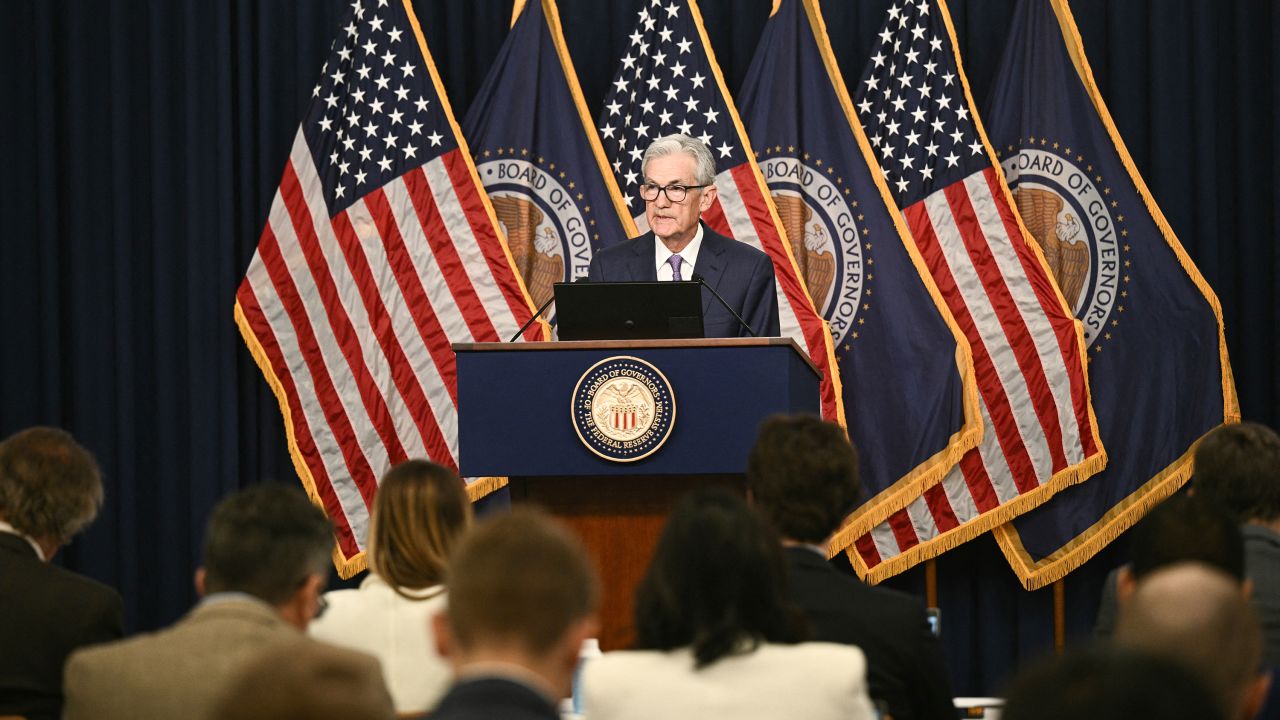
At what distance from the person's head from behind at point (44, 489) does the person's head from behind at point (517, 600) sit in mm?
1973

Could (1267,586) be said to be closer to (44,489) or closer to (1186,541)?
(1186,541)

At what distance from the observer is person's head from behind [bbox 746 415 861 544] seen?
2.91 meters

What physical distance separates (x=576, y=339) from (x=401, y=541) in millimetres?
1679

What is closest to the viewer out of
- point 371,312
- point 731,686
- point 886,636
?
point 731,686

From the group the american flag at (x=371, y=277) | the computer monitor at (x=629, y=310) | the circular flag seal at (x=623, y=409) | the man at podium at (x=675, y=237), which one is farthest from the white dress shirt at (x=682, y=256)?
the american flag at (x=371, y=277)

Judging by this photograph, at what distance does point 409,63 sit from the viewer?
739cm

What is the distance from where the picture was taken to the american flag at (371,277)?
717 centimetres

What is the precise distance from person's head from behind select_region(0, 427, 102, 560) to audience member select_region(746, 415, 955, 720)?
1.57 m

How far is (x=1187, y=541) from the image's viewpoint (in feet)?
8.34

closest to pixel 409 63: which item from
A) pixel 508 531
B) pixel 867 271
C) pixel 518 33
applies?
pixel 518 33

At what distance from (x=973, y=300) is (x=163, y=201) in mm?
4131

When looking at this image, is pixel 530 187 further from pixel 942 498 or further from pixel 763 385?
pixel 763 385

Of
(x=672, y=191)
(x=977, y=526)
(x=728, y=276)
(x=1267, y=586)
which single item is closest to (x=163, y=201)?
(x=672, y=191)

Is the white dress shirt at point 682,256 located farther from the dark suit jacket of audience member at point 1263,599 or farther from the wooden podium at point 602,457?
the dark suit jacket of audience member at point 1263,599
